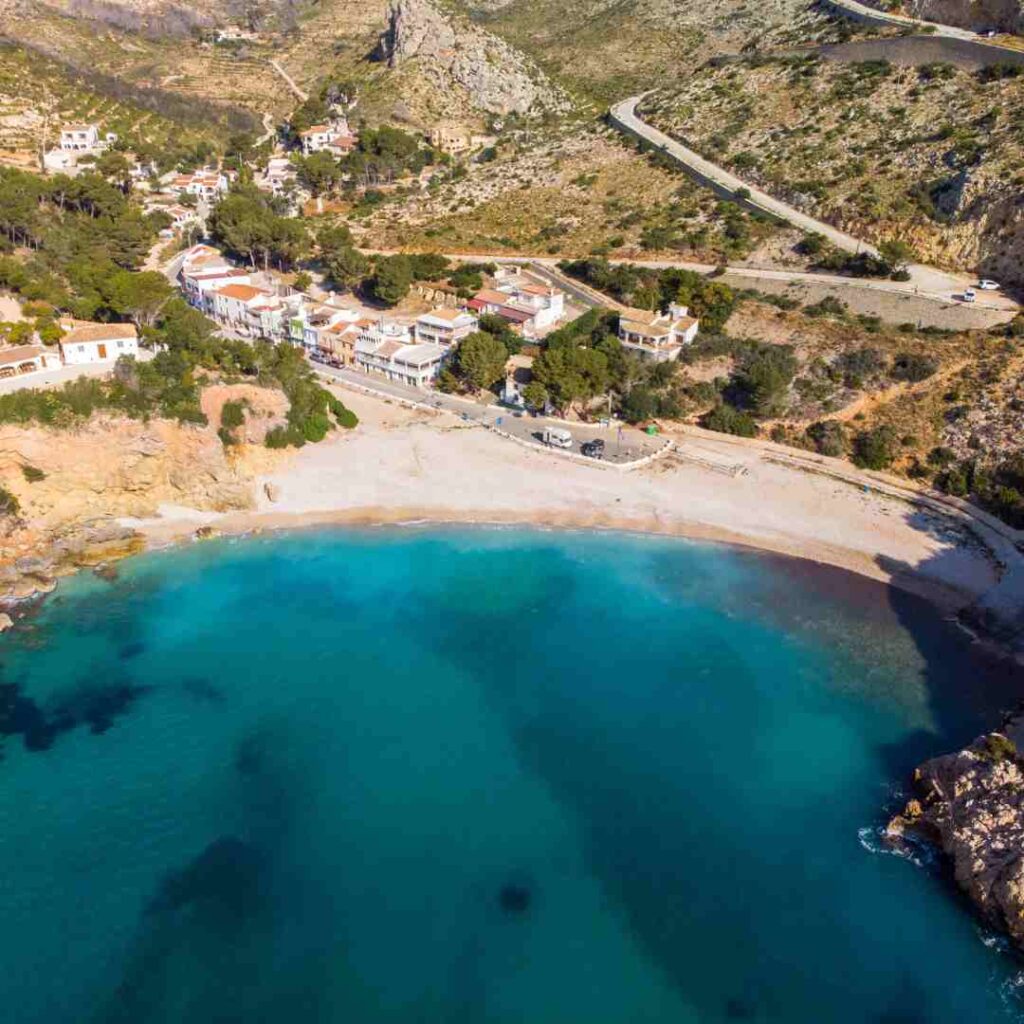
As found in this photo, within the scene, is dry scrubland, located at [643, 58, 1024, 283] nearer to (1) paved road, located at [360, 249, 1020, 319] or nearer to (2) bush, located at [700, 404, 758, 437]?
(1) paved road, located at [360, 249, 1020, 319]

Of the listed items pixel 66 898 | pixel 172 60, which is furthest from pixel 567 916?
pixel 172 60

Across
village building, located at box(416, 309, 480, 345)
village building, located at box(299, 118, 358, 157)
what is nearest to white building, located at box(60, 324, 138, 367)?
village building, located at box(416, 309, 480, 345)

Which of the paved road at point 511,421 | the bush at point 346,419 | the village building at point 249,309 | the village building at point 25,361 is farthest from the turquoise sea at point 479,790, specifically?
the village building at point 249,309

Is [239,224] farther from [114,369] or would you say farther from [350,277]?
[114,369]

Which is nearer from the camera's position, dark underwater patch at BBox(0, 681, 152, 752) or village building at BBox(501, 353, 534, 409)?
dark underwater patch at BBox(0, 681, 152, 752)

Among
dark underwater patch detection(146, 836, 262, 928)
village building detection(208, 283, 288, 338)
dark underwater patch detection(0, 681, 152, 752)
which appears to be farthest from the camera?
village building detection(208, 283, 288, 338)
